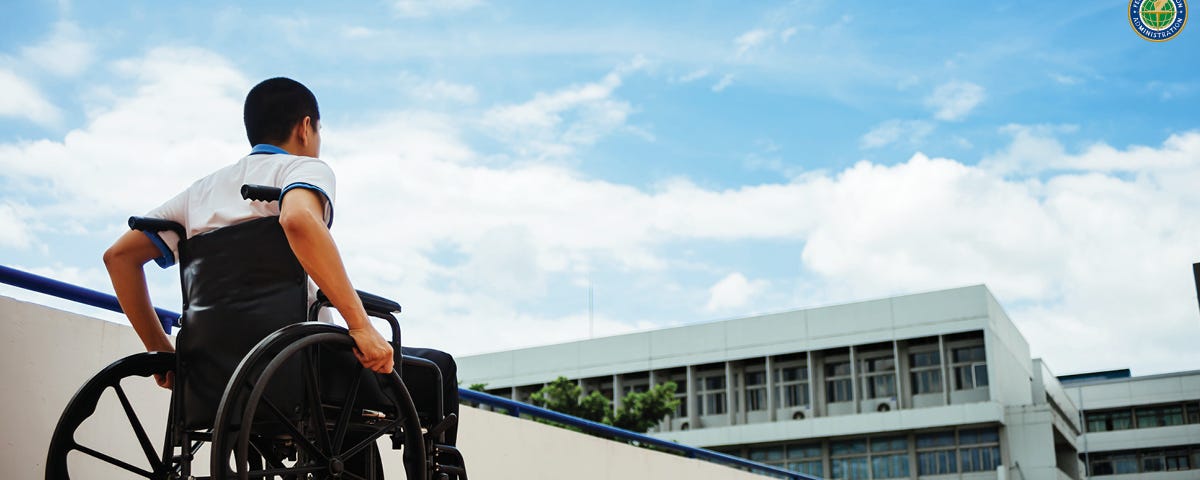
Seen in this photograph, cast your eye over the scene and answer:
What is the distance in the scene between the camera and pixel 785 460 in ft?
141

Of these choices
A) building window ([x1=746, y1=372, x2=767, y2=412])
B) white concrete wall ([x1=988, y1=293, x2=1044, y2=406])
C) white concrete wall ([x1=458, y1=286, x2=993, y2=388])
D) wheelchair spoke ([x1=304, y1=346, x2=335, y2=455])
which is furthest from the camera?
building window ([x1=746, y1=372, x2=767, y2=412])

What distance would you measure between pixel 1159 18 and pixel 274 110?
1405cm

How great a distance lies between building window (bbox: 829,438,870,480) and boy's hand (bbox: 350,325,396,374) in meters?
40.8

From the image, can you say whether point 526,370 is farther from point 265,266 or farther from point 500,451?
point 265,266

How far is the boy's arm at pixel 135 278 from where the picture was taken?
2.96m

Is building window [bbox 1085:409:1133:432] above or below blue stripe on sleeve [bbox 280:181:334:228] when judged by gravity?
above

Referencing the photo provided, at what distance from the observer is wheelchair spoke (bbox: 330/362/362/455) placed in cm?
266

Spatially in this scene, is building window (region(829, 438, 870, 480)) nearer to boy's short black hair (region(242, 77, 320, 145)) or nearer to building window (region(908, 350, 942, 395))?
building window (region(908, 350, 942, 395))

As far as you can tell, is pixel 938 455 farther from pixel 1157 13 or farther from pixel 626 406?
pixel 1157 13

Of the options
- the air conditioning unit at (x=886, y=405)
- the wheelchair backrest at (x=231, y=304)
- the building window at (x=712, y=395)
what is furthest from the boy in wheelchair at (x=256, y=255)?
the building window at (x=712, y=395)

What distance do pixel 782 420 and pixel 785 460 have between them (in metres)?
1.54

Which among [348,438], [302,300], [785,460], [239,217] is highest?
[785,460]

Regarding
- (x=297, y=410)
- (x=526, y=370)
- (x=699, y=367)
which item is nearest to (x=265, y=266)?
(x=297, y=410)

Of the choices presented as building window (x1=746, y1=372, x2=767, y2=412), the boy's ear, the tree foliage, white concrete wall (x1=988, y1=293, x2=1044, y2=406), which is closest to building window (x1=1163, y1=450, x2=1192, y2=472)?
white concrete wall (x1=988, y1=293, x2=1044, y2=406)
